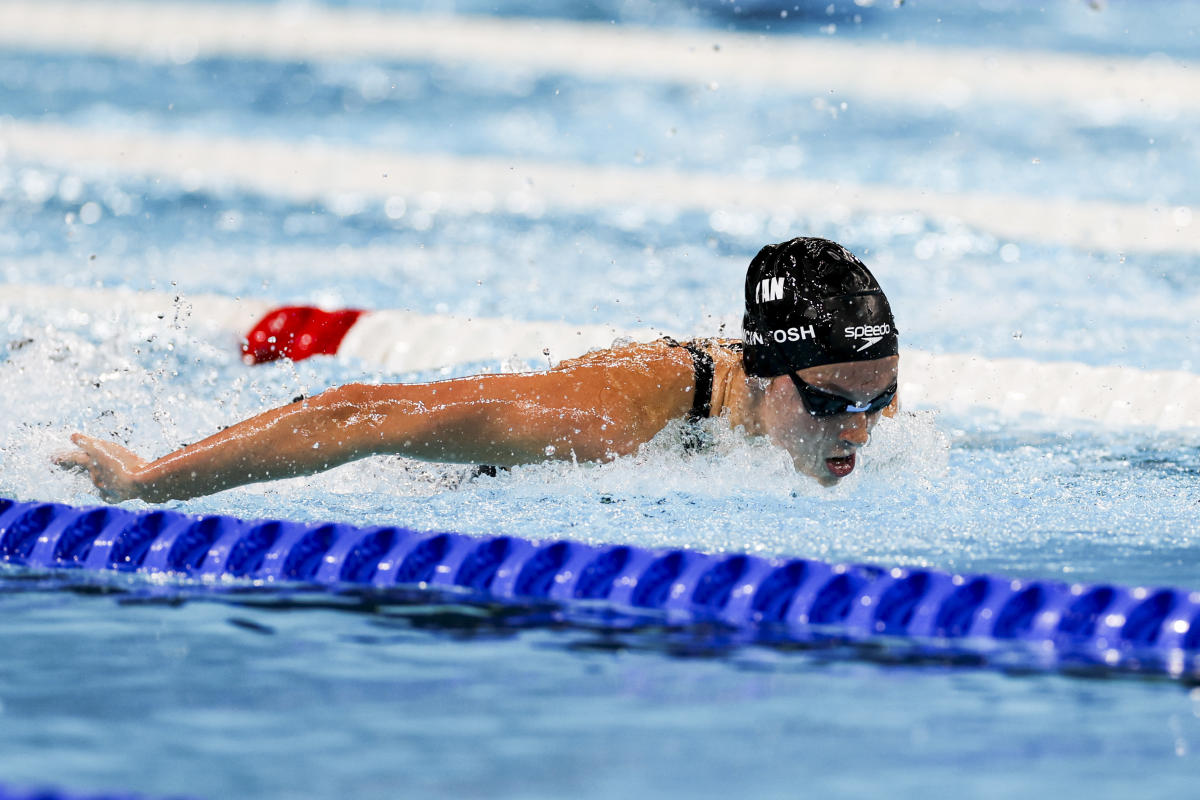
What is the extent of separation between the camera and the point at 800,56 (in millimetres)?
10461

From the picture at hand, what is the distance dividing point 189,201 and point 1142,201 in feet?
16.3

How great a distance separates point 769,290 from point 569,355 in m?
2.19

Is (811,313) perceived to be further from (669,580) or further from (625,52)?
(625,52)

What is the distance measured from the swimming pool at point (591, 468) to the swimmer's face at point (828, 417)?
0.33 ft

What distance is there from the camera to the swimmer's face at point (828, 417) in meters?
3.17

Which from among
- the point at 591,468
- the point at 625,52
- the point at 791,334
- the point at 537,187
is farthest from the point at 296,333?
the point at 625,52

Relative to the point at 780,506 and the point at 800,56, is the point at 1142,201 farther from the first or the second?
the point at 780,506

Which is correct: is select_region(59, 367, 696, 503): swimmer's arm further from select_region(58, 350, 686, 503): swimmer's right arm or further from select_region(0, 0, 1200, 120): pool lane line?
select_region(0, 0, 1200, 120): pool lane line

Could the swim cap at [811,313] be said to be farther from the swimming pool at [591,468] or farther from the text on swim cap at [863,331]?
the swimming pool at [591,468]

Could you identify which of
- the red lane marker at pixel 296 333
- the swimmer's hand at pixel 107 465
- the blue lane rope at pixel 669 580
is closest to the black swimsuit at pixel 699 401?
the blue lane rope at pixel 669 580

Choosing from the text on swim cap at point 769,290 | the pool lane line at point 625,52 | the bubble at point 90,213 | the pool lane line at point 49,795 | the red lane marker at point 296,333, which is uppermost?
the pool lane line at point 625,52

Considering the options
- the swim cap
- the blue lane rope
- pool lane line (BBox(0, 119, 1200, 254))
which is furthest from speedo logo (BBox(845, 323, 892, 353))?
pool lane line (BBox(0, 119, 1200, 254))

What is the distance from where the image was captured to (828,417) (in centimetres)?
320

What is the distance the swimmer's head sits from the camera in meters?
3.18
